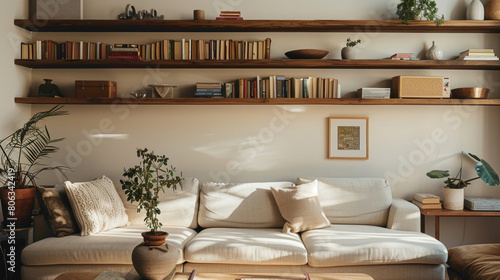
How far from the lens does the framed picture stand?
165 inches

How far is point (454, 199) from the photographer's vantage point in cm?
384

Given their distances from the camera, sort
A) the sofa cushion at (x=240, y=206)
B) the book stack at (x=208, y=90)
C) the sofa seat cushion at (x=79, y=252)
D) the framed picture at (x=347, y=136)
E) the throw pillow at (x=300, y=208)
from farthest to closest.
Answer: the framed picture at (x=347, y=136) → the book stack at (x=208, y=90) → the sofa cushion at (x=240, y=206) → the throw pillow at (x=300, y=208) → the sofa seat cushion at (x=79, y=252)

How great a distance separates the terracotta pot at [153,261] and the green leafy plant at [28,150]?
5.44 feet

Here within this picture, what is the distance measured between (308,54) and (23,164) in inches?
111

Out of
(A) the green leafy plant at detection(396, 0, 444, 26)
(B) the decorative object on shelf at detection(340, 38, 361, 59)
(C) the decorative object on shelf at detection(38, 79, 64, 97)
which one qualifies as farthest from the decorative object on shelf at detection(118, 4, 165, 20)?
(A) the green leafy plant at detection(396, 0, 444, 26)

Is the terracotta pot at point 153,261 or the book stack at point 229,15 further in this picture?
the book stack at point 229,15

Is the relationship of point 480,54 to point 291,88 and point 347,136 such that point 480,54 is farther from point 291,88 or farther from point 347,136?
point 291,88

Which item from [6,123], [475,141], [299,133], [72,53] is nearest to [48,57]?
[72,53]

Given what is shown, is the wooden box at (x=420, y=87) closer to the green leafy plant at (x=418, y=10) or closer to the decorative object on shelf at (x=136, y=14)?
the green leafy plant at (x=418, y=10)

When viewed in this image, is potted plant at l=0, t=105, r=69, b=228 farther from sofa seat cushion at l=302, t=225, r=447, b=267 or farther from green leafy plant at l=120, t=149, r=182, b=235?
sofa seat cushion at l=302, t=225, r=447, b=267

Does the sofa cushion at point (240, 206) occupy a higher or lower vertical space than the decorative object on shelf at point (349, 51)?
lower

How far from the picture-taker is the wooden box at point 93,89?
4.04 m

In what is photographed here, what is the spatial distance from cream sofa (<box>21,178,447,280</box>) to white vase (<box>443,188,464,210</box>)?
18.5 inches

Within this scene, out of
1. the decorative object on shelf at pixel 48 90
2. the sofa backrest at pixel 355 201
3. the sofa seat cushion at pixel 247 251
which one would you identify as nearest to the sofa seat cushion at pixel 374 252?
the sofa seat cushion at pixel 247 251
